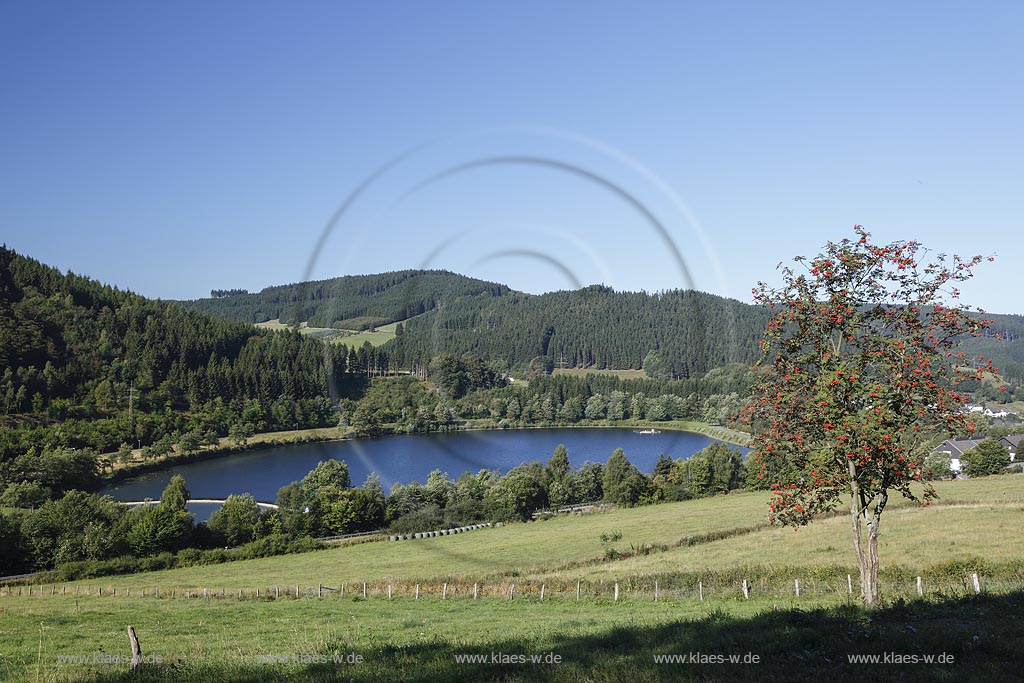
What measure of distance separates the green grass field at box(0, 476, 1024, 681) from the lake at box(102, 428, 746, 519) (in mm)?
32354

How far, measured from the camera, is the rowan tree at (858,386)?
10.5 metres

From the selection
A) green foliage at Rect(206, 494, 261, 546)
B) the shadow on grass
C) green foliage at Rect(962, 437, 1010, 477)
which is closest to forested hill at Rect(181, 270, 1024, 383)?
green foliage at Rect(206, 494, 261, 546)

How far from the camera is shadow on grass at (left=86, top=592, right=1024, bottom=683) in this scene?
725cm

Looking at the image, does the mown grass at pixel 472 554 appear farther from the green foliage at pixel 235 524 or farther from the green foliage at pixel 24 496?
the green foliage at pixel 24 496

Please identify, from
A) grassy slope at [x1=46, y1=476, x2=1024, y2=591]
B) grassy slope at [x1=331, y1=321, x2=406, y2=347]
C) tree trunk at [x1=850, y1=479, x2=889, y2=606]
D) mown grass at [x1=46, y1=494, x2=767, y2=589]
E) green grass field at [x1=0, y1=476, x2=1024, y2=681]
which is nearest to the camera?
green grass field at [x1=0, y1=476, x2=1024, y2=681]

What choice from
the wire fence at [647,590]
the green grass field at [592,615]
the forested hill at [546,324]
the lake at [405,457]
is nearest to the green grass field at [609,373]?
the forested hill at [546,324]

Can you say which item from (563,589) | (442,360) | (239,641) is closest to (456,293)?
(442,360)

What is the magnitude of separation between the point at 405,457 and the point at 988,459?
5392cm

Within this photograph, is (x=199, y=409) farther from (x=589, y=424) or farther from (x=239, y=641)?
(x=239, y=641)

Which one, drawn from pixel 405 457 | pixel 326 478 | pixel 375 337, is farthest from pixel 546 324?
pixel 375 337

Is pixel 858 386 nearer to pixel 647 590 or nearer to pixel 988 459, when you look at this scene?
pixel 647 590

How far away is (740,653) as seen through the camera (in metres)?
8.09

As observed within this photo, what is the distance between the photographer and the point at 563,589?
19.8 metres

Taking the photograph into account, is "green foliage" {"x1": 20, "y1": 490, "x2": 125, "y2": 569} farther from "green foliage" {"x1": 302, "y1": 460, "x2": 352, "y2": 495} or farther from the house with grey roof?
the house with grey roof
